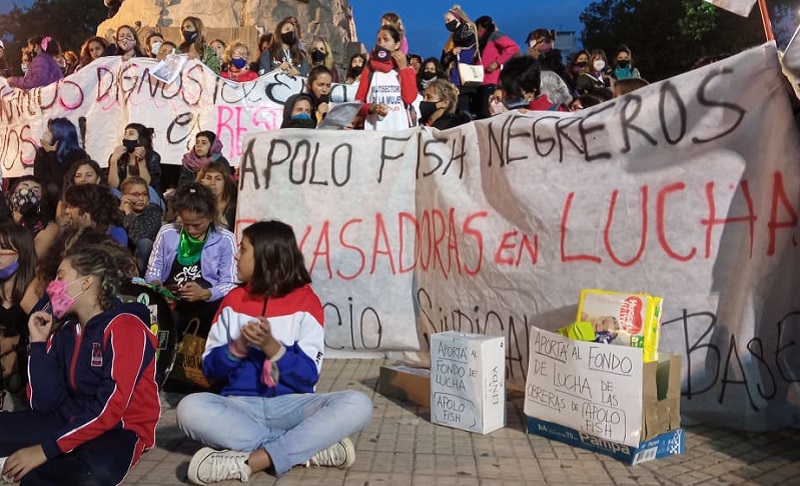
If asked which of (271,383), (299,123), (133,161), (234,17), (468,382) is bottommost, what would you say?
(468,382)

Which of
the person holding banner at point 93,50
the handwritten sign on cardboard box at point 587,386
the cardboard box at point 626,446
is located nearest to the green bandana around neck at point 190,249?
the handwritten sign on cardboard box at point 587,386

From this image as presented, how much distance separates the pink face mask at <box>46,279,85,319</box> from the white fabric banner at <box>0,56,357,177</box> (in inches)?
260

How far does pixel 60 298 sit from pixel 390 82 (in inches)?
228

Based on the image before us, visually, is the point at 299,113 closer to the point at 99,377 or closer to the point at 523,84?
the point at 523,84

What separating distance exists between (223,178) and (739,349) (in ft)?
13.8

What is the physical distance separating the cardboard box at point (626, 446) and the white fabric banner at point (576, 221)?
490 millimetres

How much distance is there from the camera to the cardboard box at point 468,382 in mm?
4430

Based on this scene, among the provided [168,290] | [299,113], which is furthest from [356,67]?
[168,290]

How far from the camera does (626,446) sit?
3932mm

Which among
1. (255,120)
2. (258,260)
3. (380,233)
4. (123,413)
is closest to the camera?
(123,413)

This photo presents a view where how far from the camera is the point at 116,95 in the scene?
1042 cm

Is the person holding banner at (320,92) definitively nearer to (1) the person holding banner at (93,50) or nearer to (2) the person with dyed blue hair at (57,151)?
(2) the person with dyed blue hair at (57,151)

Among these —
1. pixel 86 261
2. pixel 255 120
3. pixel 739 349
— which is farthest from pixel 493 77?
pixel 86 261

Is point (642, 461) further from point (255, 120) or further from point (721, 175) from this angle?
point (255, 120)
